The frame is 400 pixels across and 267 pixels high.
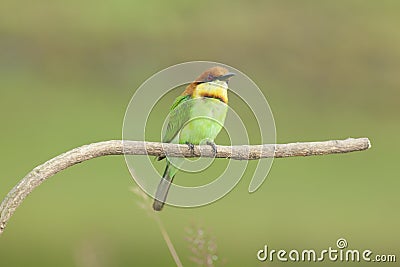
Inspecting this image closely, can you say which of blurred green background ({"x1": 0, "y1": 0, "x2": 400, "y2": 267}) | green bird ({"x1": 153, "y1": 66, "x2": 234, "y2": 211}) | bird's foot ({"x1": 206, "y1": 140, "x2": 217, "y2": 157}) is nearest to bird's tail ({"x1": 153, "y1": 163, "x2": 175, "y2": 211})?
green bird ({"x1": 153, "y1": 66, "x2": 234, "y2": 211})

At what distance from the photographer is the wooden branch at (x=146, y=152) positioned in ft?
5.21

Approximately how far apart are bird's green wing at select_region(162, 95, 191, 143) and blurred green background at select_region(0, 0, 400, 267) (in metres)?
1.00

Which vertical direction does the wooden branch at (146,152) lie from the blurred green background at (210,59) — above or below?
below

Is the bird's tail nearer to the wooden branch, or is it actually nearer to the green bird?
the green bird

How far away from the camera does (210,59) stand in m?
6.13

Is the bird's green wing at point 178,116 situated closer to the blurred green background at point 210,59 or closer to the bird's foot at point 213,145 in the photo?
the bird's foot at point 213,145

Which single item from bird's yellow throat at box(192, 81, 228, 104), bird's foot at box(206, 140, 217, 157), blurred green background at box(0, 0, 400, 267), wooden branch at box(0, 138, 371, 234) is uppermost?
blurred green background at box(0, 0, 400, 267)

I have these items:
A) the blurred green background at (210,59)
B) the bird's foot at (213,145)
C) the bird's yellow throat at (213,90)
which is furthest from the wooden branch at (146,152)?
the blurred green background at (210,59)

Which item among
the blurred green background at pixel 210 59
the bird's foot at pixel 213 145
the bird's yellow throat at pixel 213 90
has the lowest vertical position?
the bird's foot at pixel 213 145

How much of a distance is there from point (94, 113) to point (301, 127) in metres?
1.26

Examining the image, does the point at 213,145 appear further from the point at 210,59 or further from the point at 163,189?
the point at 210,59

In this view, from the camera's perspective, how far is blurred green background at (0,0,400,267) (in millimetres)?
4164

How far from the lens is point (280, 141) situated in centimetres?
499

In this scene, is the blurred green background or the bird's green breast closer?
the bird's green breast
